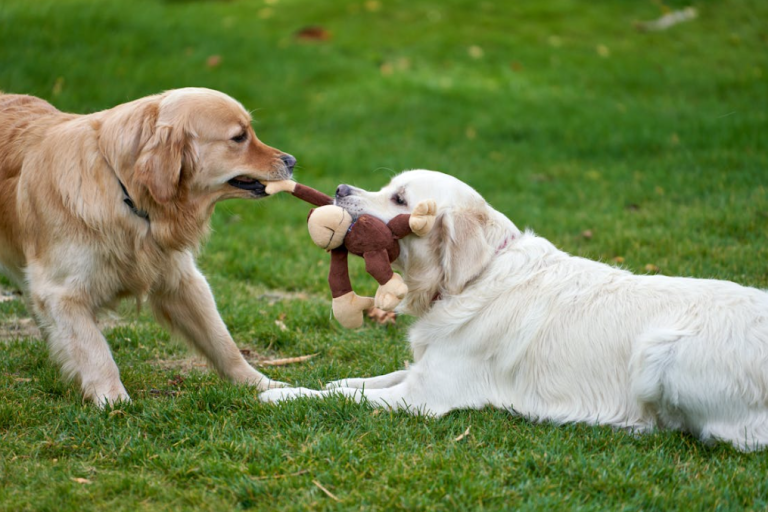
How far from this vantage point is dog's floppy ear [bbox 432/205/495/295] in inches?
162

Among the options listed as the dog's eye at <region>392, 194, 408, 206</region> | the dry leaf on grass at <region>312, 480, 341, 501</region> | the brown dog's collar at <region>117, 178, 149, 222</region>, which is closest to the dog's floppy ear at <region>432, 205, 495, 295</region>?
the dog's eye at <region>392, 194, 408, 206</region>

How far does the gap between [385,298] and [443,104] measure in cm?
904

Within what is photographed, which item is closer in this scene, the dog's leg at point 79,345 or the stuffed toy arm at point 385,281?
the stuffed toy arm at point 385,281

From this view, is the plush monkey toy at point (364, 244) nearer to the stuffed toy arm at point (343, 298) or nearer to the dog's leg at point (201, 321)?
the stuffed toy arm at point (343, 298)

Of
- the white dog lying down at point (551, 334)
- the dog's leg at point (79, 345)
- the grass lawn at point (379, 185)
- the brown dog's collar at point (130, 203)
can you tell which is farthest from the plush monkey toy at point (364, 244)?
the dog's leg at point (79, 345)

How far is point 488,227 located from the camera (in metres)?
4.27

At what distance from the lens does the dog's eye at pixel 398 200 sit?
4258 millimetres

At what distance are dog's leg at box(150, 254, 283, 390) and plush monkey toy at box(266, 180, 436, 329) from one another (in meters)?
0.87

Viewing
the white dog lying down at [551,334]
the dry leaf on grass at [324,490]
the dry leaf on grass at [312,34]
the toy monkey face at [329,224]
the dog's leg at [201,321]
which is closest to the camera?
the dry leaf on grass at [324,490]

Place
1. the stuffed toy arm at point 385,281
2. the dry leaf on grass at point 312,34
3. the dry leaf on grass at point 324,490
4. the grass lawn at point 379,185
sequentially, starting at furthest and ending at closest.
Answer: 1. the dry leaf on grass at point 312,34
2. the stuffed toy arm at point 385,281
3. the grass lawn at point 379,185
4. the dry leaf on grass at point 324,490

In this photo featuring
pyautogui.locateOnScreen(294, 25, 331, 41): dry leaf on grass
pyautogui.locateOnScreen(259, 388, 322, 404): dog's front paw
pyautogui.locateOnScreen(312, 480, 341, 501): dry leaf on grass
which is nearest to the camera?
pyautogui.locateOnScreen(312, 480, 341, 501): dry leaf on grass

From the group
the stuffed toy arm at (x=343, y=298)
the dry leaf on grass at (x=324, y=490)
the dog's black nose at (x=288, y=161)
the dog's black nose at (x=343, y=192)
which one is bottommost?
the dry leaf on grass at (x=324, y=490)

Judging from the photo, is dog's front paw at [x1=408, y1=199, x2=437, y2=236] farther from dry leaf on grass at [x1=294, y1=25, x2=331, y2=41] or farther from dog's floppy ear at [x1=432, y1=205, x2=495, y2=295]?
dry leaf on grass at [x1=294, y1=25, x2=331, y2=41]

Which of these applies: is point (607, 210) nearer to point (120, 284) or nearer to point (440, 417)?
point (440, 417)
